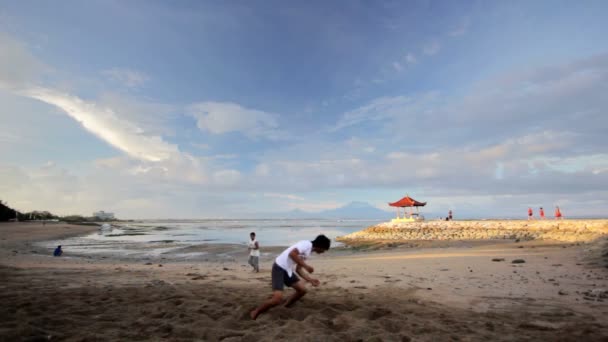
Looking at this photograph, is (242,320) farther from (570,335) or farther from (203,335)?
(570,335)

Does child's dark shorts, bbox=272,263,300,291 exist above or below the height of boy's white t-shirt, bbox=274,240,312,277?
below

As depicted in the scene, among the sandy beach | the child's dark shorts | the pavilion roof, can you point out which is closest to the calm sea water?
the pavilion roof

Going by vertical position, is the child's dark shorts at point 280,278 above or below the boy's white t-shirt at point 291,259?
below

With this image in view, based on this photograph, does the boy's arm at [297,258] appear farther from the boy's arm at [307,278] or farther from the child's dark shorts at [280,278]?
the child's dark shorts at [280,278]

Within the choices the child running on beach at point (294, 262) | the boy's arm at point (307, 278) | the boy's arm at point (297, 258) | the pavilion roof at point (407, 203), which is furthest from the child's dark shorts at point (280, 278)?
the pavilion roof at point (407, 203)

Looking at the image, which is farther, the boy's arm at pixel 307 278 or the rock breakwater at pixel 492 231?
the rock breakwater at pixel 492 231

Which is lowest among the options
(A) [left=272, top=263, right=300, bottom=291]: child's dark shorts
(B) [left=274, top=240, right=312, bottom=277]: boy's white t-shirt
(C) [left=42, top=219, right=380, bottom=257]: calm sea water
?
(C) [left=42, top=219, right=380, bottom=257]: calm sea water

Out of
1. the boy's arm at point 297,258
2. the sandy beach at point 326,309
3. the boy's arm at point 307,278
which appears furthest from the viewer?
the boy's arm at point 297,258

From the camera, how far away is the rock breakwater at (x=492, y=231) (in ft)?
81.4

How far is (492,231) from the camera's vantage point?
31016 mm

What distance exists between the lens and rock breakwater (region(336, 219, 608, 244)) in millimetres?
24812

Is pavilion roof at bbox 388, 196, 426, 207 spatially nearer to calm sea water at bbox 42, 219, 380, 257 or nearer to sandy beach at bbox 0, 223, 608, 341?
calm sea water at bbox 42, 219, 380, 257

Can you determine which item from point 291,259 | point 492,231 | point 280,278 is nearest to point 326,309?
point 280,278

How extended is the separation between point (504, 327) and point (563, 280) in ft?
16.6
